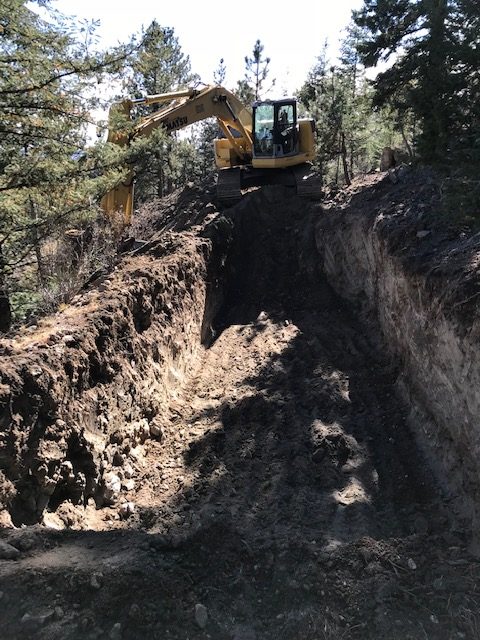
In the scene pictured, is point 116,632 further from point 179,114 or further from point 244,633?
point 179,114

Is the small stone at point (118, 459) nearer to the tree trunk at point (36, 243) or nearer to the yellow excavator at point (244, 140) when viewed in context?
the tree trunk at point (36, 243)

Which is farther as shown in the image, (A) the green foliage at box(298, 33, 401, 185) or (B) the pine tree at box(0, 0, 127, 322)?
(A) the green foliage at box(298, 33, 401, 185)

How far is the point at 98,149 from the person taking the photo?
7562 mm

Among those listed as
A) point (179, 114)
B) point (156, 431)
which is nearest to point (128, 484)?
point (156, 431)

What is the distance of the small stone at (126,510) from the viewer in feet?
18.7

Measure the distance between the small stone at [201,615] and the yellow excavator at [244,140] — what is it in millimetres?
9535

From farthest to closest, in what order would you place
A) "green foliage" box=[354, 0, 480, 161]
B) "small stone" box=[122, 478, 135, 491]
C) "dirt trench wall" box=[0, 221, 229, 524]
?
1. "green foliage" box=[354, 0, 480, 161]
2. "small stone" box=[122, 478, 135, 491]
3. "dirt trench wall" box=[0, 221, 229, 524]

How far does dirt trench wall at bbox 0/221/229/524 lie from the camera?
15.5 ft

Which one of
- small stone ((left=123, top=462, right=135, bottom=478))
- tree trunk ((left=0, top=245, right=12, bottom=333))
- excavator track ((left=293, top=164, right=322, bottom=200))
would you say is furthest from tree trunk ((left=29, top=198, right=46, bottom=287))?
excavator track ((left=293, top=164, right=322, bottom=200))

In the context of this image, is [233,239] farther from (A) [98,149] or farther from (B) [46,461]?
(B) [46,461]

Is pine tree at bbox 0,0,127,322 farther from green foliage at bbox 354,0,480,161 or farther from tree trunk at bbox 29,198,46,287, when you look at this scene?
green foliage at bbox 354,0,480,161

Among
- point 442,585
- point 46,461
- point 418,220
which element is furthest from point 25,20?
point 442,585

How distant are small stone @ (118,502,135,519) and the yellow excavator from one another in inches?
301

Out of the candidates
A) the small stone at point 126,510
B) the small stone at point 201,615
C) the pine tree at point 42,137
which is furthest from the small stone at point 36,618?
the pine tree at point 42,137
